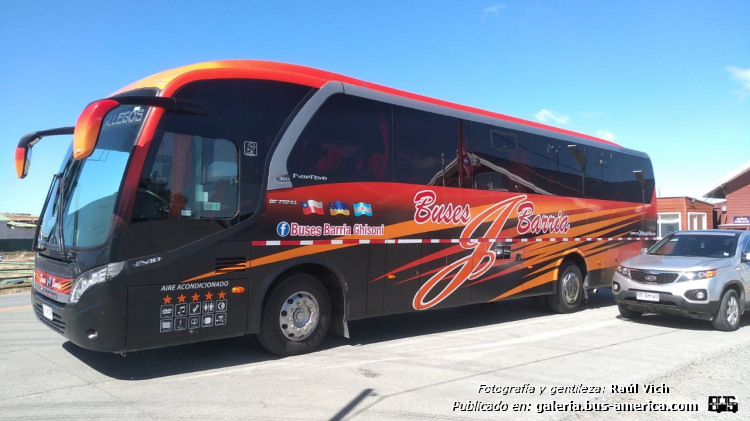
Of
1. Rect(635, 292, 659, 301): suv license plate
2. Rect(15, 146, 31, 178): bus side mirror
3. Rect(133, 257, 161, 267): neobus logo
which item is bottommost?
Rect(635, 292, 659, 301): suv license plate

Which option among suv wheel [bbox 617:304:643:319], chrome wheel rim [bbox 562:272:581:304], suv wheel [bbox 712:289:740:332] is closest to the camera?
suv wheel [bbox 712:289:740:332]

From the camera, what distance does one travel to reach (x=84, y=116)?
5.29 metres

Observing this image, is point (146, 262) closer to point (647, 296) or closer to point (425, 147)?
point (425, 147)

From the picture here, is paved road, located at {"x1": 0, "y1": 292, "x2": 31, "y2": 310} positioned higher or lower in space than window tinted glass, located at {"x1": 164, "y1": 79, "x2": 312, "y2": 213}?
lower

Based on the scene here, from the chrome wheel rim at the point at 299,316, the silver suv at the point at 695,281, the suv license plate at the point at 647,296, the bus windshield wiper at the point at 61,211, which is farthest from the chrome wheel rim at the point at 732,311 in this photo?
the bus windshield wiper at the point at 61,211

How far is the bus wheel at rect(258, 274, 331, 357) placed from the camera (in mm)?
6984

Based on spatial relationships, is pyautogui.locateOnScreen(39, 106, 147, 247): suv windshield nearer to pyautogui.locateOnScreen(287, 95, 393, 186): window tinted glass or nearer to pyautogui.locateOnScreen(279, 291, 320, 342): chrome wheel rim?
pyautogui.locateOnScreen(287, 95, 393, 186): window tinted glass

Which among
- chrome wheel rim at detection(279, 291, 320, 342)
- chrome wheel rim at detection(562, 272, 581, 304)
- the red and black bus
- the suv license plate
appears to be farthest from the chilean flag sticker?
chrome wheel rim at detection(562, 272, 581, 304)

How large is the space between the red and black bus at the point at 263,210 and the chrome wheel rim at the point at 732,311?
157 inches

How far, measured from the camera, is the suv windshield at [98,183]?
19.3ft

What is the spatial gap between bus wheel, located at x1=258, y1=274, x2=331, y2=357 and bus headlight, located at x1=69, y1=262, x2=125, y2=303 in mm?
1910

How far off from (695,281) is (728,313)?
39.2 inches

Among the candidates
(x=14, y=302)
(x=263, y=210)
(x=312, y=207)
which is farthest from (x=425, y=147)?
(x=14, y=302)

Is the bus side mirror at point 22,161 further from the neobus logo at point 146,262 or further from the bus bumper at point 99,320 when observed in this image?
the neobus logo at point 146,262
